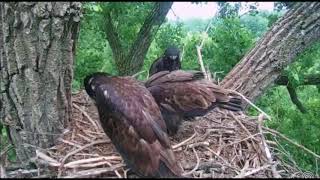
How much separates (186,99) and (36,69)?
1125mm

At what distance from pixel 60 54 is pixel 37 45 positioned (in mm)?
151

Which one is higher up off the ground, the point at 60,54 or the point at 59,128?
the point at 60,54

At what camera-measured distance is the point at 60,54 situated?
10.3 ft

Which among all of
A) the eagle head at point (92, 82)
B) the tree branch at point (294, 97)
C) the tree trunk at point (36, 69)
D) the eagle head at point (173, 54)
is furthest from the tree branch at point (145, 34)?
the tree trunk at point (36, 69)

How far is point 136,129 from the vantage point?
10.0 feet

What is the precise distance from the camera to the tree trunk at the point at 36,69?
2969 mm

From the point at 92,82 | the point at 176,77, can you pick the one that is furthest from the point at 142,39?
the point at 92,82

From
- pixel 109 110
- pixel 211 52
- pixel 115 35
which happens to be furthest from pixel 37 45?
pixel 115 35

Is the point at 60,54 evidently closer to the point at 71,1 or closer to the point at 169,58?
the point at 71,1

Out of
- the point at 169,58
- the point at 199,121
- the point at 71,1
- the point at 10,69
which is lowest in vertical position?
the point at 199,121

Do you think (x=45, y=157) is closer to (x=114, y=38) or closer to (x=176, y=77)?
(x=176, y=77)

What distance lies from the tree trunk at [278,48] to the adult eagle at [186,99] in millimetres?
623

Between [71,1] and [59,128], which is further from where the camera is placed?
[59,128]

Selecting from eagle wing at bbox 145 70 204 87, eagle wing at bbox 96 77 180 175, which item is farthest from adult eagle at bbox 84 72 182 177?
eagle wing at bbox 145 70 204 87
